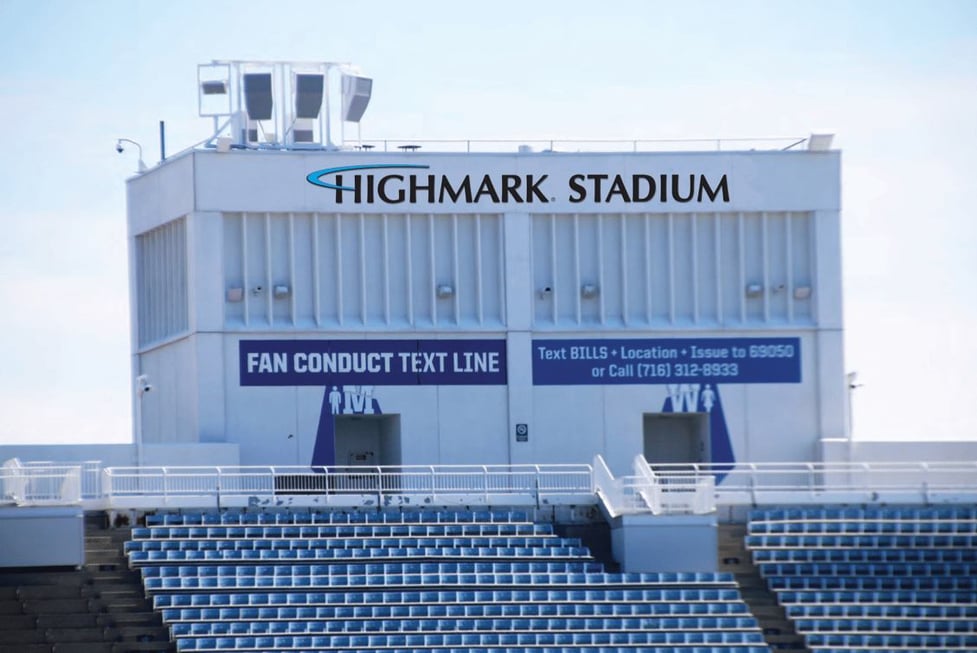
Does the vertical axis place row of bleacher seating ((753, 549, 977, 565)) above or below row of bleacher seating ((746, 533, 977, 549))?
below

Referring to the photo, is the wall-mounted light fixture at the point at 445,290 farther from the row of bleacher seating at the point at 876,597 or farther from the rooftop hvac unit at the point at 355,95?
the row of bleacher seating at the point at 876,597

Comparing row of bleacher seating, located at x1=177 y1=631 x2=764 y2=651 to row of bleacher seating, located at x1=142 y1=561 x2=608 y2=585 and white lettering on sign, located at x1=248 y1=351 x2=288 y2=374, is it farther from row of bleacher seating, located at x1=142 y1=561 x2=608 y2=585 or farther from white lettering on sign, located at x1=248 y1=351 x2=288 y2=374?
white lettering on sign, located at x1=248 y1=351 x2=288 y2=374

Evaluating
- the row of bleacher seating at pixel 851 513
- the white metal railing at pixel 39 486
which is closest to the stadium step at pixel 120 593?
the white metal railing at pixel 39 486

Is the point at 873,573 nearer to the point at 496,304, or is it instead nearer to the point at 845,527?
the point at 845,527

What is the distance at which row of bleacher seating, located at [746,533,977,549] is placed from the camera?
44500 mm

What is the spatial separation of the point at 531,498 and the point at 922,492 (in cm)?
742

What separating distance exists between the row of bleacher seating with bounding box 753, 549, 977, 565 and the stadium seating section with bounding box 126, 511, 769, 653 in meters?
1.28

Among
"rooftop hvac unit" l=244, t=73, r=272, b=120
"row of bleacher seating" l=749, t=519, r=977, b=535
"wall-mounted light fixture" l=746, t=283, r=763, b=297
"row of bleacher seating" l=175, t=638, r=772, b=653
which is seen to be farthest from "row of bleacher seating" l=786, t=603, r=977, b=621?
"rooftop hvac unit" l=244, t=73, r=272, b=120

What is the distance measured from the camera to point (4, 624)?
40.4 m

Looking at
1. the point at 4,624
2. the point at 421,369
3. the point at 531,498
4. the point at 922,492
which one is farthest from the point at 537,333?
the point at 4,624

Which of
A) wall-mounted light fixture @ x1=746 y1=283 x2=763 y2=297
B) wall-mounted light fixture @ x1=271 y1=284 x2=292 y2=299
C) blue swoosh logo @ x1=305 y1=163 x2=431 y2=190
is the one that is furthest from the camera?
wall-mounted light fixture @ x1=746 y1=283 x2=763 y2=297

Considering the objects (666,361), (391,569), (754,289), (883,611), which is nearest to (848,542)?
(883,611)

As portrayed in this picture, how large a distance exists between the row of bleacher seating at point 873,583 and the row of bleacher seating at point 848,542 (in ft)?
3.10

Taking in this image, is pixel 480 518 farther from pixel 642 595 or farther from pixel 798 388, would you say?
pixel 798 388
